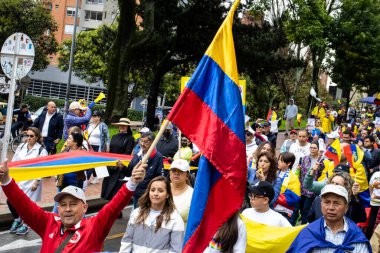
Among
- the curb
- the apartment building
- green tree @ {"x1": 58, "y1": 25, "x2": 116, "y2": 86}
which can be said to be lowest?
the curb

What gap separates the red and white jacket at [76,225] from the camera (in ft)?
14.1

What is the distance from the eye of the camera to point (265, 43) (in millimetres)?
29312

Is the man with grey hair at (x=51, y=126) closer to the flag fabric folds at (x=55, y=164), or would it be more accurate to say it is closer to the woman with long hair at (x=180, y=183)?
the flag fabric folds at (x=55, y=164)

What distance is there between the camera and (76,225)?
14.3ft

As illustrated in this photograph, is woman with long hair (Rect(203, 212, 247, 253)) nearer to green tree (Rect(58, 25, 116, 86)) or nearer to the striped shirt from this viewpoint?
the striped shirt

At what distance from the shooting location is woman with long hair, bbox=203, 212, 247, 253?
4.84 metres

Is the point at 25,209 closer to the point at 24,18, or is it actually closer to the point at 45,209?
the point at 45,209

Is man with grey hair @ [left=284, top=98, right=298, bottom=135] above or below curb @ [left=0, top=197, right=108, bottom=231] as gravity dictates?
above

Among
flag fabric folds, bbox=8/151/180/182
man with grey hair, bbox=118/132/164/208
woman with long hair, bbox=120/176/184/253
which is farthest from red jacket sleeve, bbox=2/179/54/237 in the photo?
man with grey hair, bbox=118/132/164/208

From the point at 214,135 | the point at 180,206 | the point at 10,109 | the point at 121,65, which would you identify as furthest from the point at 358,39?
the point at 214,135

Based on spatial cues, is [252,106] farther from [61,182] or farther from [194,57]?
[61,182]

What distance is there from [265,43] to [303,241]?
25.2 meters

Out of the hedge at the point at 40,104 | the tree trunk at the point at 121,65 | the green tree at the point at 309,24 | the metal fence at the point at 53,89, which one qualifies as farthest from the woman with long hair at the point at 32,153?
the metal fence at the point at 53,89

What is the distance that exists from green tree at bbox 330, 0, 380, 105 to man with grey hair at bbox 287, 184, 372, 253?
28.5 meters
